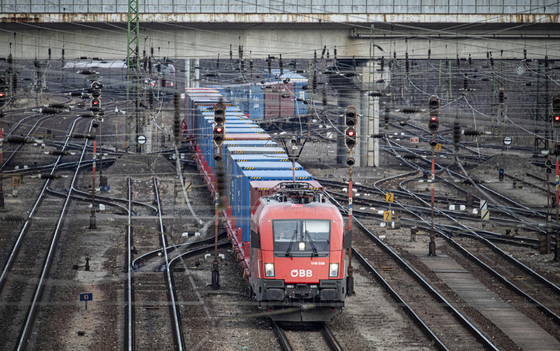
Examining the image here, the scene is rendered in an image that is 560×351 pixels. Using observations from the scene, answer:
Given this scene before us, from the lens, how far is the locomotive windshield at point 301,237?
19.4 m

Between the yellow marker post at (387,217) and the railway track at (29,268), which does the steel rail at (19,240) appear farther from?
the yellow marker post at (387,217)

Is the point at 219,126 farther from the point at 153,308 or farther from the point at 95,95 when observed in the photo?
the point at 95,95

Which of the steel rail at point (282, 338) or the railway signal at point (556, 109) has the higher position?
the railway signal at point (556, 109)

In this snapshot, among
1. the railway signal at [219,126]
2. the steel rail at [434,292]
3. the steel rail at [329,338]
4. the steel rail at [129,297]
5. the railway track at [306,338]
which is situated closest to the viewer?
the steel rail at [329,338]

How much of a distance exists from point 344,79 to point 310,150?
12.1 meters

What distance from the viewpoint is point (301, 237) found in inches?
770

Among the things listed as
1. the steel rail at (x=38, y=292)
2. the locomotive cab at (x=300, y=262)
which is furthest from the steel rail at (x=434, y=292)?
the steel rail at (x=38, y=292)

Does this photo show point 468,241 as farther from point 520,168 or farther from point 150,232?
point 520,168

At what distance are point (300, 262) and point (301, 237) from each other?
64cm

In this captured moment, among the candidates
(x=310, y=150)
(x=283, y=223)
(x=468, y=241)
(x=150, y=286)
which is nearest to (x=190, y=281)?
(x=150, y=286)

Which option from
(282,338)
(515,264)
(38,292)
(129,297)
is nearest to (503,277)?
(515,264)

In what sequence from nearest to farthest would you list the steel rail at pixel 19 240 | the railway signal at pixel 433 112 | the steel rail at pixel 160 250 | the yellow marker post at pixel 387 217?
the steel rail at pixel 19 240
the steel rail at pixel 160 250
the railway signal at pixel 433 112
the yellow marker post at pixel 387 217

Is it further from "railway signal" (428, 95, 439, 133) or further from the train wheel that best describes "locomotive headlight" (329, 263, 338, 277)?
"railway signal" (428, 95, 439, 133)

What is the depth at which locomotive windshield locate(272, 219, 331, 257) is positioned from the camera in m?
19.4
